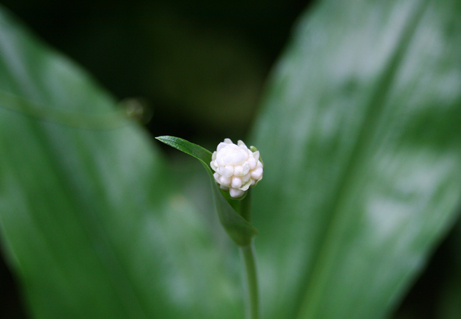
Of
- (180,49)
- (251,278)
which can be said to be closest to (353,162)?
(251,278)

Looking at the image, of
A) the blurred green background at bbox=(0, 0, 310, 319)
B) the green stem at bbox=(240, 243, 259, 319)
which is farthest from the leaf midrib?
the blurred green background at bbox=(0, 0, 310, 319)

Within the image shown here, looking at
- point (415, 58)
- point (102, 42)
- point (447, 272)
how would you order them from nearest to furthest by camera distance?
point (415, 58), point (447, 272), point (102, 42)

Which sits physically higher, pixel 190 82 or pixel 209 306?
pixel 190 82

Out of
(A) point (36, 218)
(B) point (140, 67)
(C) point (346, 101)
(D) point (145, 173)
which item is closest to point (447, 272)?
(C) point (346, 101)

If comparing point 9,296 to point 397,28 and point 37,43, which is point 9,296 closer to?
point 37,43

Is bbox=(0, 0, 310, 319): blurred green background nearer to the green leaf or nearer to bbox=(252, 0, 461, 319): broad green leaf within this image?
bbox=(252, 0, 461, 319): broad green leaf

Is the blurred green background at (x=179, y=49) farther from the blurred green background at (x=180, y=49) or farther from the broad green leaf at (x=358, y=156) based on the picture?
the broad green leaf at (x=358, y=156)

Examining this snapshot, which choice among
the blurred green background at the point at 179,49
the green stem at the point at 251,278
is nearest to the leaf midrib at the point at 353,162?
the green stem at the point at 251,278
